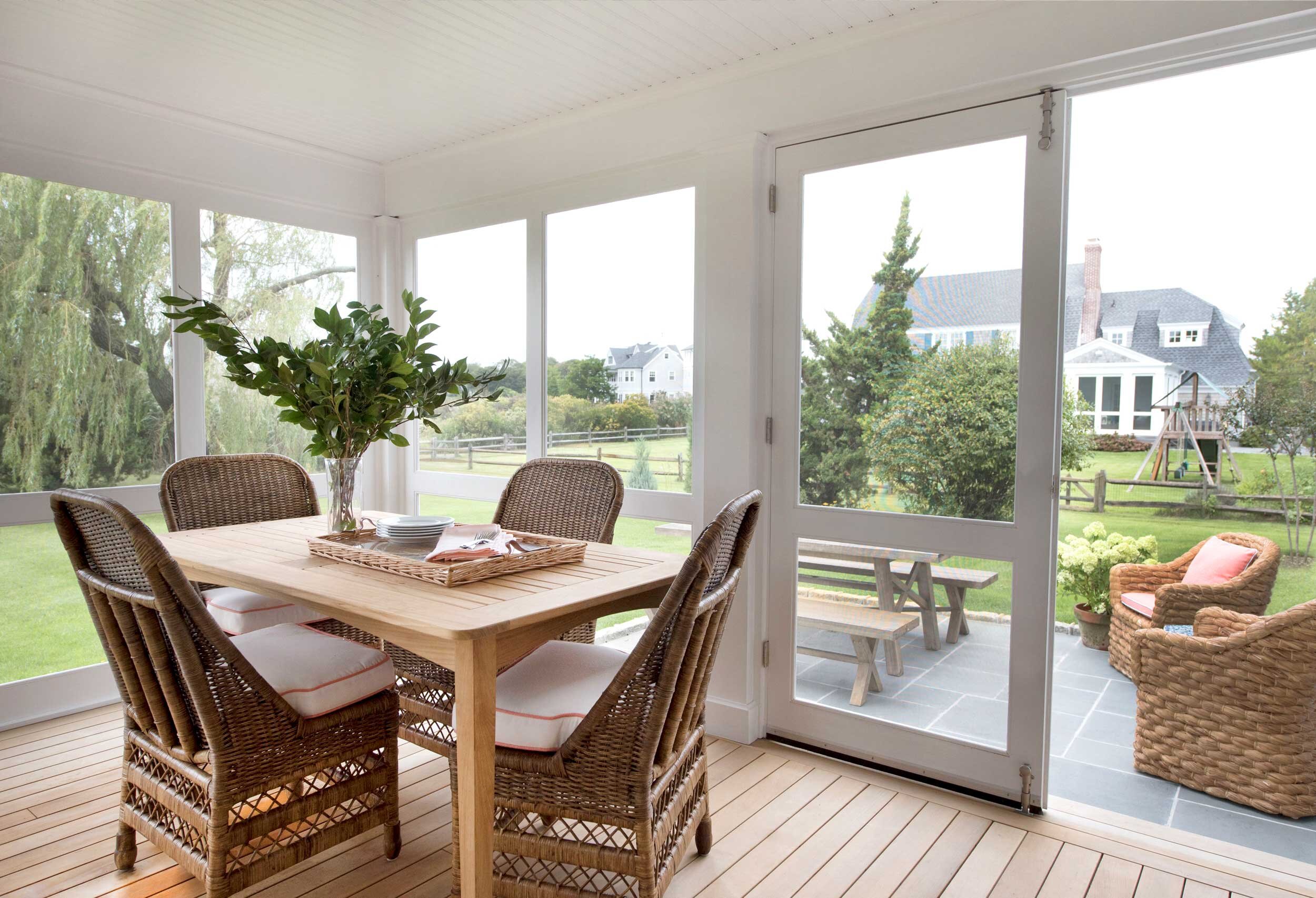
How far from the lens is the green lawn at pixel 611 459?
3258mm

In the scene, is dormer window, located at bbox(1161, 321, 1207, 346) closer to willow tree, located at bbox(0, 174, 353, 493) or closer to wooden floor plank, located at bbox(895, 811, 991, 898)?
wooden floor plank, located at bbox(895, 811, 991, 898)

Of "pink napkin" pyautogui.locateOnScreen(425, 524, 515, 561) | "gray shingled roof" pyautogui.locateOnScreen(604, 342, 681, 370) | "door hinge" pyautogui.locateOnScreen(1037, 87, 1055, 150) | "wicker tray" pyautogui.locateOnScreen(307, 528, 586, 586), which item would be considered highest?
"door hinge" pyautogui.locateOnScreen(1037, 87, 1055, 150)

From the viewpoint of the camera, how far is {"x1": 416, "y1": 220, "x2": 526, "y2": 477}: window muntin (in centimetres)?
386

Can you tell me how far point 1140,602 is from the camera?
379 cm

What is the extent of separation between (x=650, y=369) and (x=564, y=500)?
2.82 ft

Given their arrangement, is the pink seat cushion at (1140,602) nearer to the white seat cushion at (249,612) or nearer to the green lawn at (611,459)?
the green lawn at (611,459)

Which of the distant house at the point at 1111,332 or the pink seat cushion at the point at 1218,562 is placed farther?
the pink seat cushion at the point at 1218,562

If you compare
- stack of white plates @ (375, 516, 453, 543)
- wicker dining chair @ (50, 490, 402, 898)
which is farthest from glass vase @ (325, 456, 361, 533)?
wicker dining chair @ (50, 490, 402, 898)

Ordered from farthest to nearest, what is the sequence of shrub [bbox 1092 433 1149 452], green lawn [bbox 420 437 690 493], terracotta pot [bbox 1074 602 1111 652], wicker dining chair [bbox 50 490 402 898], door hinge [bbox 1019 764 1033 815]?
terracotta pot [bbox 1074 602 1111 652], shrub [bbox 1092 433 1149 452], green lawn [bbox 420 437 690 493], door hinge [bbox 1019 764 1033 815], wicker dining chair [bbox 50 490 402 898]

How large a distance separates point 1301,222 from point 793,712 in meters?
Answer: 2.25

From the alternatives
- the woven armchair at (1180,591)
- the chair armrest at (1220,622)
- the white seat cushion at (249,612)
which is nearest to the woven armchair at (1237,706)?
the chair armrest at (1220,622)

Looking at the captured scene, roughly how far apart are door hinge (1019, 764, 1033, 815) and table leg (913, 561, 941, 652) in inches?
16.8

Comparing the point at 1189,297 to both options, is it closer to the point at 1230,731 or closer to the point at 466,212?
the point at 1230,731

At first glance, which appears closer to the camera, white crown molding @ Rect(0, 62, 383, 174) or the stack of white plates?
the stack of white plates
